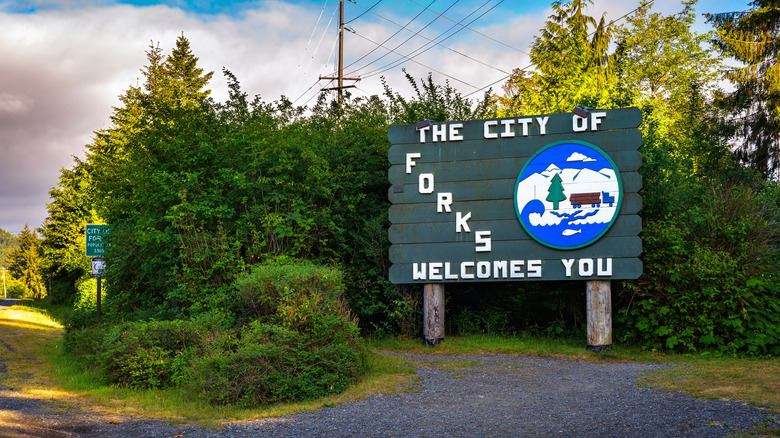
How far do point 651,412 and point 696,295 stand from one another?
545 centimetres

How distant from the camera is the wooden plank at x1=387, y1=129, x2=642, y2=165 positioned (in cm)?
1284

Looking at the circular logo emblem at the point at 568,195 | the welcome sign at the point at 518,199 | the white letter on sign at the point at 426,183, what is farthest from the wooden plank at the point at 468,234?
the white letter on sign at the point at 426,183

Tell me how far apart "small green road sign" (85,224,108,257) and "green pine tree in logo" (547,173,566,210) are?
12.4 m

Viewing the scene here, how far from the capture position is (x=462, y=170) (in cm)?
1371

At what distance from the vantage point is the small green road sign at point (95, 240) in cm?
1808

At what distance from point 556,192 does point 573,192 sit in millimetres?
335

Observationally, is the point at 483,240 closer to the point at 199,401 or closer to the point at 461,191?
the point at 461,191

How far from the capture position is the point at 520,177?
13.3 metres

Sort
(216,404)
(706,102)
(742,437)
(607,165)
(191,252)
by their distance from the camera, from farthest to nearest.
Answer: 1. (706,102)
2. (191,252)
3. (607,165)
4. (216,404)
5. (742,437)

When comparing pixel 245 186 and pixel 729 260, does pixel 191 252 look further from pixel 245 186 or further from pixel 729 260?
pixel 729 260

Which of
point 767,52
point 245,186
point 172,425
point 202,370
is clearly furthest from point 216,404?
point 767,52

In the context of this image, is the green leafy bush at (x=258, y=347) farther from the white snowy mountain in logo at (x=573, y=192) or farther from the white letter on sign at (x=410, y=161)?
the white snowy mountain in logo at (x=573, y=192)

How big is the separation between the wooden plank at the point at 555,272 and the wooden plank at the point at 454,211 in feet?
3.16

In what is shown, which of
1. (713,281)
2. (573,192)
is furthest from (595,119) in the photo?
(713,281)
